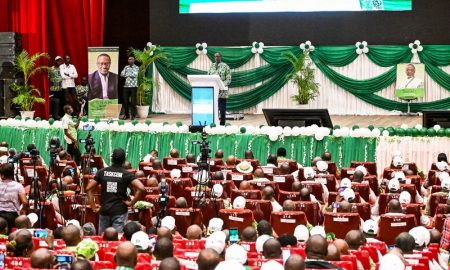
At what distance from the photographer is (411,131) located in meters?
16.7

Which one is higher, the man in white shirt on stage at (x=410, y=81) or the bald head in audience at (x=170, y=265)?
the man in white shirt on stage at (x=410, y=81)

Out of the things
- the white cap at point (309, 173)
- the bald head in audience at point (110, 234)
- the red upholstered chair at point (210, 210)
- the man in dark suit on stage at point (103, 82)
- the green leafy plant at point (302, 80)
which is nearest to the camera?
the bald head in audience at point (110, 234)

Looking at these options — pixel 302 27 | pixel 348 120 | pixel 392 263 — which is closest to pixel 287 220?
pixel 392 263

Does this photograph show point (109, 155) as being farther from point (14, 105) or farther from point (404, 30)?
point (404, 30)

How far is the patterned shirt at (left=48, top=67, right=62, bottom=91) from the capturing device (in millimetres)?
23047

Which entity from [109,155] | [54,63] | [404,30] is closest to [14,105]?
[54,63]

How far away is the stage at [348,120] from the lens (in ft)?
71.5

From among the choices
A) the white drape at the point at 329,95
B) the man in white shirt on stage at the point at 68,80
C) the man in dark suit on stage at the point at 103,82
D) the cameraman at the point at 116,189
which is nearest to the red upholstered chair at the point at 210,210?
the cameraman at the point at 116,189

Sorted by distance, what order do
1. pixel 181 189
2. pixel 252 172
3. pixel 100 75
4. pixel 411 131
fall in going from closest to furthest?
pixel 181 189 → pixel 252 172 → pixel 411 131 → pixel 100 75

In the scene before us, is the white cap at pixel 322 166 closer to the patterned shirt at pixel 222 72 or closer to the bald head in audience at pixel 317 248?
the bald head in audience at pixel 317 248

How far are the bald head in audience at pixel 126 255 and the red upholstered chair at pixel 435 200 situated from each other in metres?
5.50

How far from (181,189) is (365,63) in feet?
43.6

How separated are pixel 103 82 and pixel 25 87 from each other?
2887 millimetres

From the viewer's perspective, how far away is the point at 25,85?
23.2m
